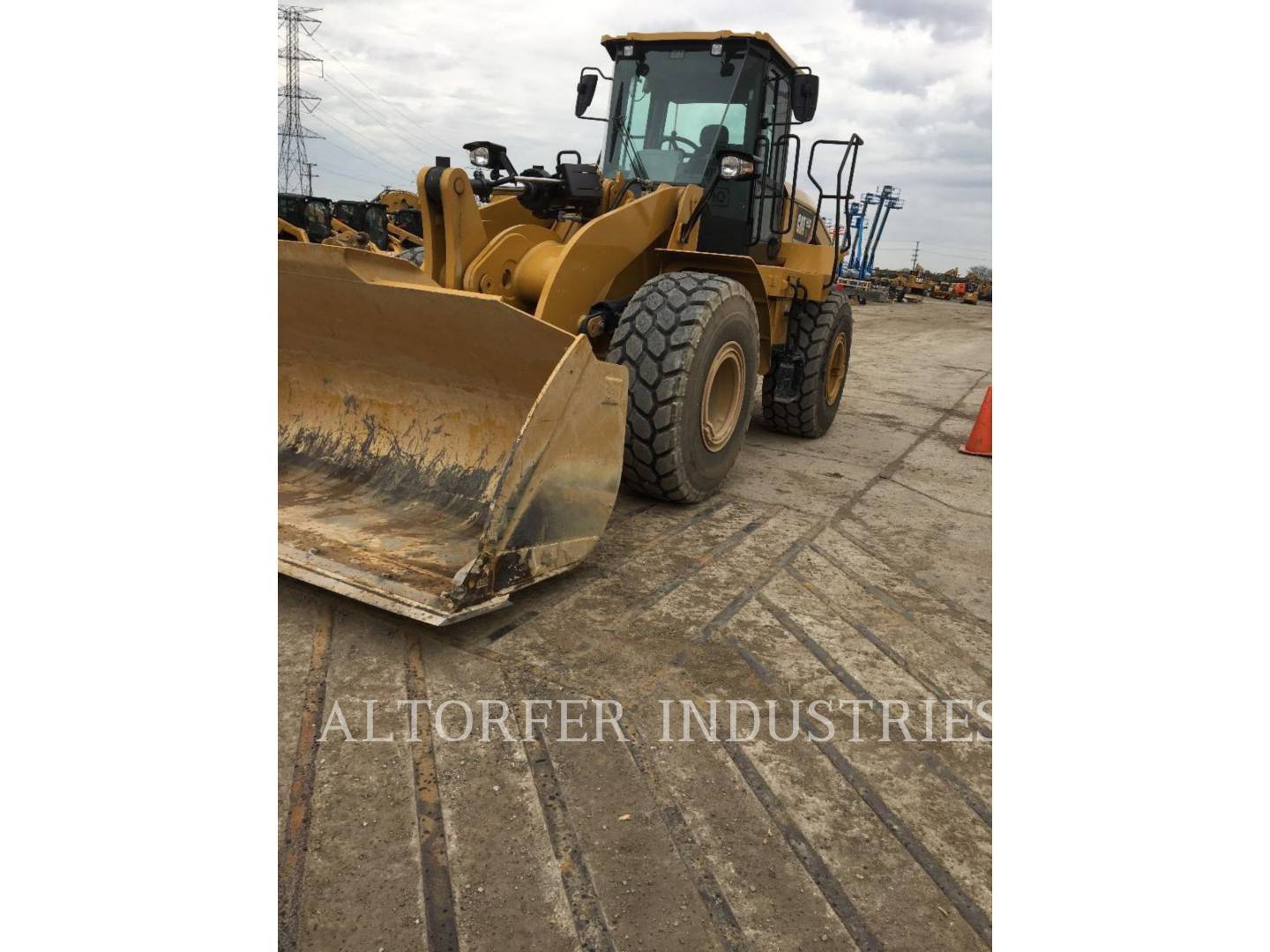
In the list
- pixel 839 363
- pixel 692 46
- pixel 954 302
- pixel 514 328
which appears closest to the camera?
pixel 514 328

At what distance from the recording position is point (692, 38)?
555 cm

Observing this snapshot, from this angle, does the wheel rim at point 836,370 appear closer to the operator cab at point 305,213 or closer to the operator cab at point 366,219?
the operator cab at point 305,213

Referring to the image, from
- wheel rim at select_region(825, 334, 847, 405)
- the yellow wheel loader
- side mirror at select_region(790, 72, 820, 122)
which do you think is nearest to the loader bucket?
the yellow wheel loader

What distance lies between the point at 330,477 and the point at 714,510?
6.63 feet

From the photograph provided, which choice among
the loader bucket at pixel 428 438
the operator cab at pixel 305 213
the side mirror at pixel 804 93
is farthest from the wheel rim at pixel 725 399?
the operator cab at pixel 305 213

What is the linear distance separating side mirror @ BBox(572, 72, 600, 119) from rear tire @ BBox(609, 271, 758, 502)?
2.14 m

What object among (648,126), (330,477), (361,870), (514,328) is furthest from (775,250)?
(361,870)

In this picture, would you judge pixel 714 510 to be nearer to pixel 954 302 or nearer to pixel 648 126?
pixel 648 126

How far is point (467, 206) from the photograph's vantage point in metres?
4.14

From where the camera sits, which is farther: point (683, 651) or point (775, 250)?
point (775, 250)

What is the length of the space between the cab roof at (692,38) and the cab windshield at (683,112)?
2.9 inches

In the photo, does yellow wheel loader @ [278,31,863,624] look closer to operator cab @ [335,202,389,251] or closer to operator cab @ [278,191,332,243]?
operator cab @ [278,191,332,243]

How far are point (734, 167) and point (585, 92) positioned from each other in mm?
1592

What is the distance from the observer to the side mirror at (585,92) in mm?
Result: 5848
